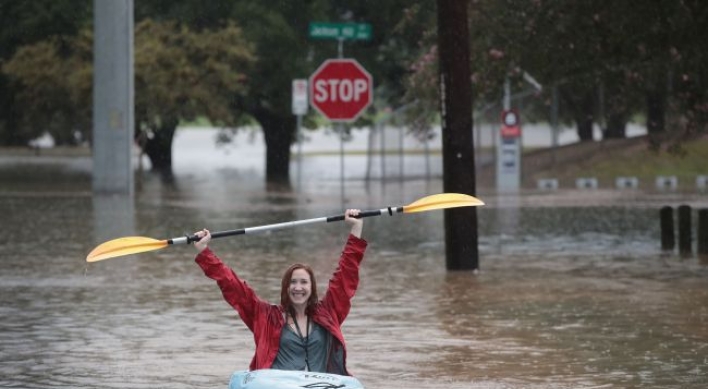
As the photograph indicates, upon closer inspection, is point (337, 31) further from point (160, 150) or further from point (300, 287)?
point (300, 287)

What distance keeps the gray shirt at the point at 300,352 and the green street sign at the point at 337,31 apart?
27026 mm

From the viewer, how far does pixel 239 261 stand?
22641mm

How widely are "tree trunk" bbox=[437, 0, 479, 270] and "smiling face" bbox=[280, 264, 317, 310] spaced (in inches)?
444

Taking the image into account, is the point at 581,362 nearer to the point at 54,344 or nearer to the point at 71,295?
the point at 54,344

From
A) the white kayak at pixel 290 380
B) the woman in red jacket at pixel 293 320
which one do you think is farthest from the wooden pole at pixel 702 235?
the white kayak at pixel 290 380

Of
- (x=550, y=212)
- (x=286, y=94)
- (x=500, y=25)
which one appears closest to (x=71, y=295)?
(x=500, y=25)

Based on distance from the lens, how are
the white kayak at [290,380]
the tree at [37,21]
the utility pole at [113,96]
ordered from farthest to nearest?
the tree at [37,21], the utility pole at [113,96], the white kayak at [290,380]

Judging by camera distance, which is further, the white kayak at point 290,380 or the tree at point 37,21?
the tree at point 37,21

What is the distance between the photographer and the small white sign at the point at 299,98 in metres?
40.8

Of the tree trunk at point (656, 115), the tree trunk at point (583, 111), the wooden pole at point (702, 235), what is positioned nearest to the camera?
the wooden pole at point (702, 235)

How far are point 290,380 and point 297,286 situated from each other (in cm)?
65

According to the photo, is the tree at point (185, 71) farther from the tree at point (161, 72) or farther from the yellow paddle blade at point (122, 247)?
the yellow paddle blade at point (122, 247)

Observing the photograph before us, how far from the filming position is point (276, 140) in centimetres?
5675

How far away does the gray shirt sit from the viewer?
379 inches
